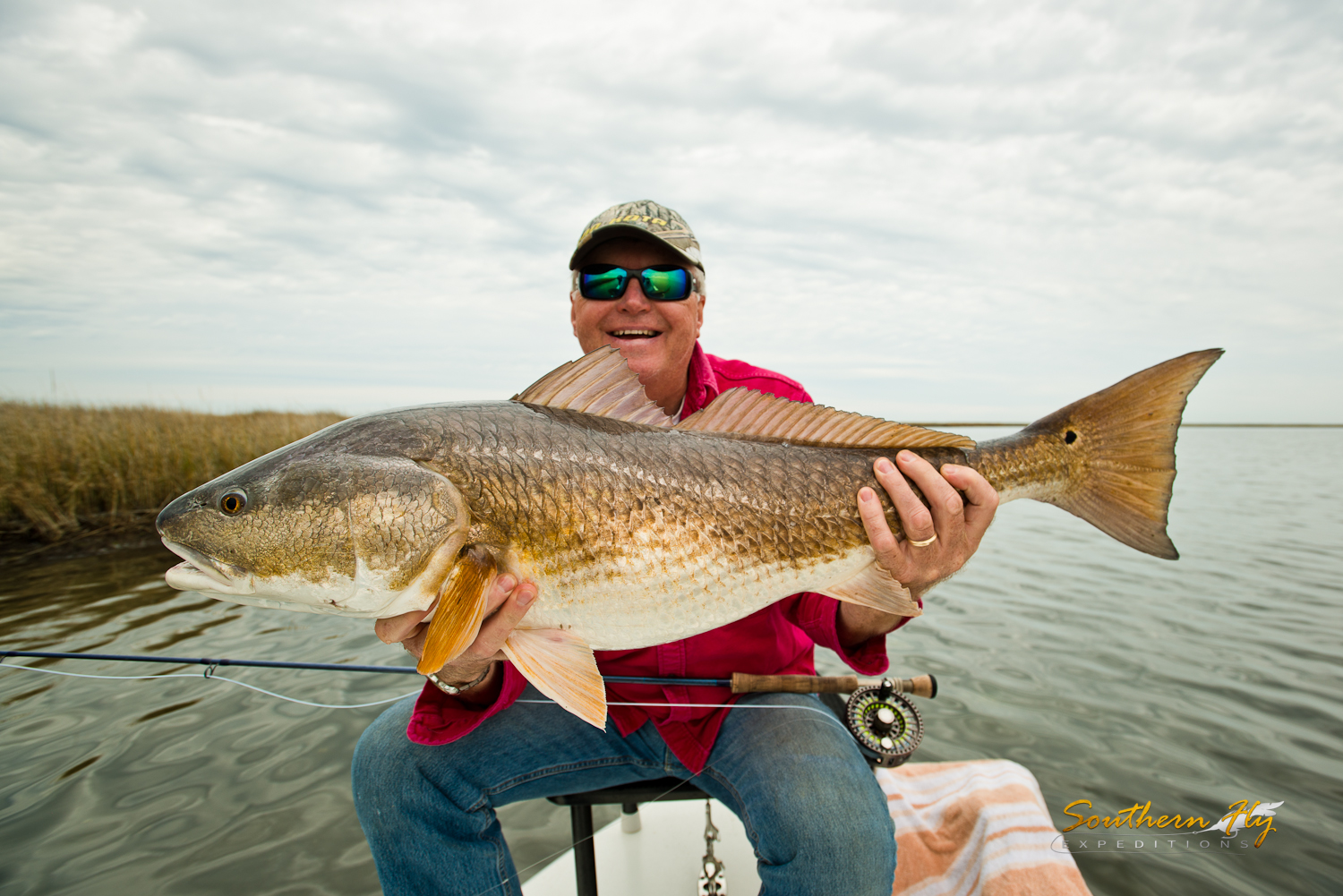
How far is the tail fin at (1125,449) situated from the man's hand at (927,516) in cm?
36

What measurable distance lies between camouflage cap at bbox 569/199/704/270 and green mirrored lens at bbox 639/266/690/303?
0.35 ft

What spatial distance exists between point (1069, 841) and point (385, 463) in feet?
14.9

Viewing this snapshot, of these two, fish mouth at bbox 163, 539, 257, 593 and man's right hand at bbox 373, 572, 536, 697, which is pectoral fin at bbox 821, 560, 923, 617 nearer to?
man's right hand at bbox 373, 572, 536, 697

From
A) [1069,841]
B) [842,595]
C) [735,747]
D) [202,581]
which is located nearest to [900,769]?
[1069,841]

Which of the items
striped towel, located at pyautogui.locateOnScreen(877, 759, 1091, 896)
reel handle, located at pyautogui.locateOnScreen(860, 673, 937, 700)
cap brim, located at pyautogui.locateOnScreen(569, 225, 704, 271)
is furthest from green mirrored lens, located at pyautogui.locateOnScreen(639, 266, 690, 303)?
striped towel, located at pyautogui.locateOnScreen(877, 759, 1091, 896)

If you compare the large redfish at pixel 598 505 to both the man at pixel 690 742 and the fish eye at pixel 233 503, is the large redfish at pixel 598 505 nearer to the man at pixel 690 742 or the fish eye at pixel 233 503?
the fish eye at pixel 233 503

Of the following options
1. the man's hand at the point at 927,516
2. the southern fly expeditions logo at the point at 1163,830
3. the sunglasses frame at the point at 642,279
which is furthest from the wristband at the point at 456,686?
the southern fly expeditions logo at the point at 1163,830

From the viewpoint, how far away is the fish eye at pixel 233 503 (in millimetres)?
1916

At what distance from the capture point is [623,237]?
10.9ft

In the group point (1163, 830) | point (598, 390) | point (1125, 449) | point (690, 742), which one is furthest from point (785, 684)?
point (1163, 830)

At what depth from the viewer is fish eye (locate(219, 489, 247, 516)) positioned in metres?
1.92

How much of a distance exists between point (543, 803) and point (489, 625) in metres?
3.06

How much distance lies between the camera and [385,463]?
6.44 feet

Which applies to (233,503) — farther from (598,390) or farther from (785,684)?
(785,684)
